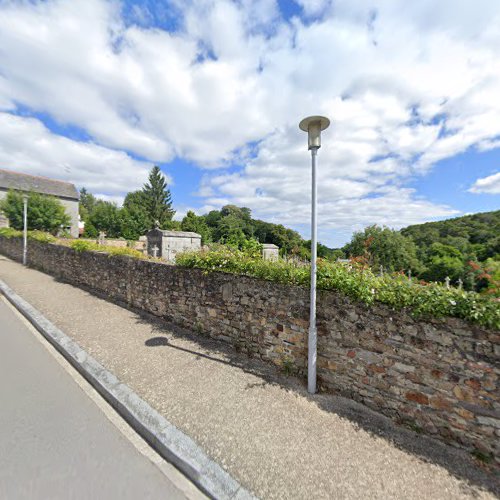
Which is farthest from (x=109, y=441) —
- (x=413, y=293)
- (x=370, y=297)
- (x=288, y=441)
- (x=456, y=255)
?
(x=456, y=255)

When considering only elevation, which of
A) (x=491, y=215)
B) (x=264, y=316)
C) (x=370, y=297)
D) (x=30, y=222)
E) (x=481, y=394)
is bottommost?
(x=481, y=394)

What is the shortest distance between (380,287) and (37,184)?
1745 inches

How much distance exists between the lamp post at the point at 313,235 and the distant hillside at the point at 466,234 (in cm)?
3536

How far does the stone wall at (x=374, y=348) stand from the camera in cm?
259

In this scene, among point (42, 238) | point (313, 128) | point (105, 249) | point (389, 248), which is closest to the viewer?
point (313, 128)

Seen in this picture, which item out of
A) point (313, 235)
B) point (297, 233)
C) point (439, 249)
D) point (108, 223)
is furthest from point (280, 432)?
point (297, 233)

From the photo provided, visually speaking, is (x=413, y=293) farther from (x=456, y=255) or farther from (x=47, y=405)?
(x=456, y=255)

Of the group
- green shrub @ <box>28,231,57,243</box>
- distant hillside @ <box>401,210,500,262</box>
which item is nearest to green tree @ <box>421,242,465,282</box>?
distant hillside @ <box>401,210,500,262</box>

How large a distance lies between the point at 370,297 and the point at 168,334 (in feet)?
13.2

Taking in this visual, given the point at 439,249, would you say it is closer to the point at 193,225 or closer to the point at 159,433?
the point at 193,225

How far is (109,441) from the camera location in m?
2.62

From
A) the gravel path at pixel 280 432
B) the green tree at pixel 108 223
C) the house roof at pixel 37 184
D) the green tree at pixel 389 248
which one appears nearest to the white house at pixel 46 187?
the house roof at pixel 37 184

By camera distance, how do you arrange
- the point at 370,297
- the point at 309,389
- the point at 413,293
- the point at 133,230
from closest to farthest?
the point at 413,293 < the point at 370,297 < the point at 309,389 < the point at 133,230

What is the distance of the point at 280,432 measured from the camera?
275 cm
